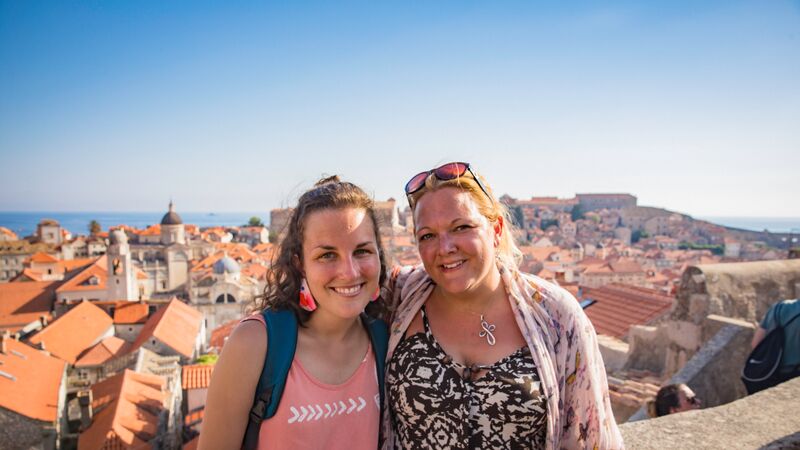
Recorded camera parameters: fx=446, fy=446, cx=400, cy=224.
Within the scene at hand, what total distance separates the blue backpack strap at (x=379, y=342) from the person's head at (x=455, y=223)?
406 mm

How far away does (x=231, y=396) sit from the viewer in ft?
5.84

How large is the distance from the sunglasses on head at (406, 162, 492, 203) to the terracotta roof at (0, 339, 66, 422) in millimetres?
19376

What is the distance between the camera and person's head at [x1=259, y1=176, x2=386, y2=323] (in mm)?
2006

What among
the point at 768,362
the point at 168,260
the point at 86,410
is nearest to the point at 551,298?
the point at 768,362

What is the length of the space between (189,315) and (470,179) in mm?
33043

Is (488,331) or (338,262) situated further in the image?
(488,331)

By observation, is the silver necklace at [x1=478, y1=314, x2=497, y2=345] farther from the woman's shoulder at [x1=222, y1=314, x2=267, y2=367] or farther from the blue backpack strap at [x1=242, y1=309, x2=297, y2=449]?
the woman's shoulder at [x1=222, y1=314, x2=267, y2=367]

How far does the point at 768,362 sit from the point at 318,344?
3.91 metres

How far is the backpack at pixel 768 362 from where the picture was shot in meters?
3.70

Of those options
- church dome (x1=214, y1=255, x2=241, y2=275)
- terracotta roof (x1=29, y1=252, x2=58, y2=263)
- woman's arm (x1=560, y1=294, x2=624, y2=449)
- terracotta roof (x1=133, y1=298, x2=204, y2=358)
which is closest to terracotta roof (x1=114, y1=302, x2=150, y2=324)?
terracotta roof (x1=133, y1=298, x2=204, y2=358)

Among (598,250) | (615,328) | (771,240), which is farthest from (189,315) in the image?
(771,240)

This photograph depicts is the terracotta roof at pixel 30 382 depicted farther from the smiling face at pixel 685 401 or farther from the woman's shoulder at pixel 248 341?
the smiling face at pixel 685 401

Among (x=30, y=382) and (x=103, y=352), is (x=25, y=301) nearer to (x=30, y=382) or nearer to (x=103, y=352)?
(x=103, y=352)

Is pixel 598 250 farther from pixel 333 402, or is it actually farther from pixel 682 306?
pixel 333 402
